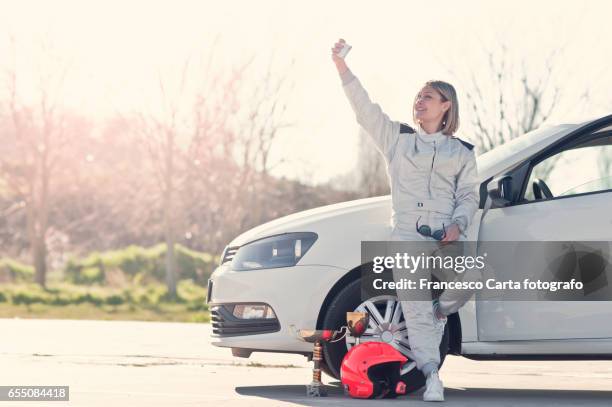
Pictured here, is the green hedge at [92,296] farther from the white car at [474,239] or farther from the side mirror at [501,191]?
the side mirror at [501,191]

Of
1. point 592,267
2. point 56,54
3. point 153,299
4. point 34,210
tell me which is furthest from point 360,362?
point 34,210

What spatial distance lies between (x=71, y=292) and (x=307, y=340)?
70.1 feet

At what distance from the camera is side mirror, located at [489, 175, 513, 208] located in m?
6.93

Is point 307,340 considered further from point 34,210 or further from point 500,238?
point 34,210

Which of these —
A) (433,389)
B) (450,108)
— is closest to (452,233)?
(450,108)

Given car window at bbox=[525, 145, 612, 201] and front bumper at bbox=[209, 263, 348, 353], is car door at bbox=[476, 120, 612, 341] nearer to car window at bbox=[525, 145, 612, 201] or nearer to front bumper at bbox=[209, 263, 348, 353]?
car window at bbox=[525, 145, 612, 201]

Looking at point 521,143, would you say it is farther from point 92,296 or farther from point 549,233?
point 92,296

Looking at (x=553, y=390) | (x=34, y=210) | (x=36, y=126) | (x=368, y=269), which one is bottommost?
(x=553, y=390)

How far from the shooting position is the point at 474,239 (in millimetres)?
6969

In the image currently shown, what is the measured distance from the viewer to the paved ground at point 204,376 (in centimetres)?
696

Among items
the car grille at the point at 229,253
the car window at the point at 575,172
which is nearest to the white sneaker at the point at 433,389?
the car window at the point at 575,172

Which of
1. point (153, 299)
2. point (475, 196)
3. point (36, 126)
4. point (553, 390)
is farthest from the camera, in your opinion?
point (36, 126)

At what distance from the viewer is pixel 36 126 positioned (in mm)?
29797

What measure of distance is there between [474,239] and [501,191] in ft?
1.07
